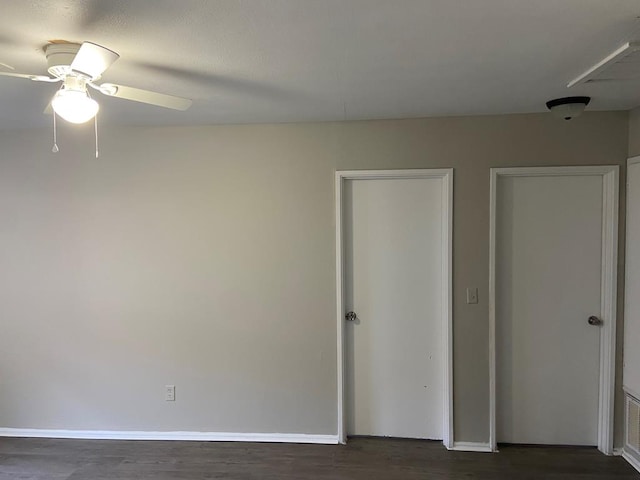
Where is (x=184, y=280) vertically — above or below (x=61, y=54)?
below

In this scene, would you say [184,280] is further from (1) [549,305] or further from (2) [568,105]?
(2) [568,105]

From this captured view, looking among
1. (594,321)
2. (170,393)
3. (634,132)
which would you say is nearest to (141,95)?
(170,393)

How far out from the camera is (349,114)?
3088 millimetres

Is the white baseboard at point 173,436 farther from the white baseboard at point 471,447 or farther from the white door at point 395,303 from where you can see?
the white baseboard at point 471,447

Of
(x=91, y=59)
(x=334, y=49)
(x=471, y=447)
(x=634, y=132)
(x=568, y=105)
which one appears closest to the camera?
(x=91, y=59)

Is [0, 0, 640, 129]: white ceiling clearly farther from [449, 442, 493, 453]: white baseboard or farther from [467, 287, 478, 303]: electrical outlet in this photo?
[449, 442, 493, 453]: white baseboard

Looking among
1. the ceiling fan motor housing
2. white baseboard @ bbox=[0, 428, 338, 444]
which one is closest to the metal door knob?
white baseboard @ bbox=[0, 428, 338, 444]

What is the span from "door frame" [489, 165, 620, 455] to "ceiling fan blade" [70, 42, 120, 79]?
2474 millimetres

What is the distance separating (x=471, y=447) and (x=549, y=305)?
114 centimetres

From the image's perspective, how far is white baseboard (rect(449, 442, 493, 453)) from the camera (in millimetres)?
3238

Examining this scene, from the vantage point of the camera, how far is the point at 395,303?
11.0ft

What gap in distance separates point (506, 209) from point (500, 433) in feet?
5.25

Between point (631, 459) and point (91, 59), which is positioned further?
point (631, 459)

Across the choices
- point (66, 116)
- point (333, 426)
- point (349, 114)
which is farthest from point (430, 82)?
point (333, 426)
